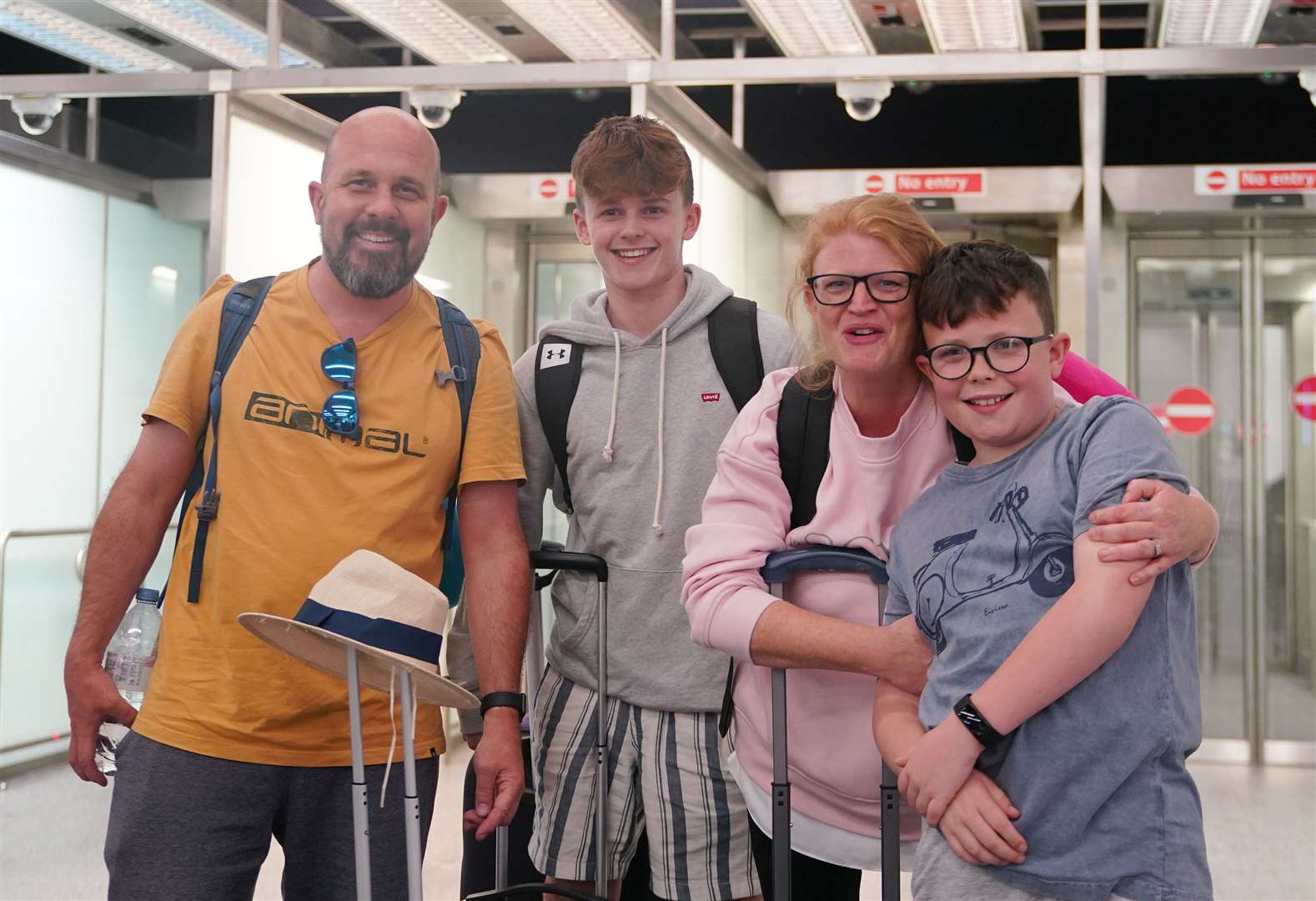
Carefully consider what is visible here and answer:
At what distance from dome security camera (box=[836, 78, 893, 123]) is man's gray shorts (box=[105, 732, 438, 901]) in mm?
3052

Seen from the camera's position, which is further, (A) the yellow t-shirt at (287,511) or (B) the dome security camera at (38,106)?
(B) the dome security camera at (38,106)

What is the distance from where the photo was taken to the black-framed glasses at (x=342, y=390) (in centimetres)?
209

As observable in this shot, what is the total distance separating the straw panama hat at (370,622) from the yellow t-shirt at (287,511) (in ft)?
0.64

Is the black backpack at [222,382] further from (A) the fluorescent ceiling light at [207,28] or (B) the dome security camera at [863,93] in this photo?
(A) the fluorescent ceiling light at [207,28]

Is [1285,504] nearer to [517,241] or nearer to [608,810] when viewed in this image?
[517,241]

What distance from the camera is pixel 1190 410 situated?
6449 millimetres

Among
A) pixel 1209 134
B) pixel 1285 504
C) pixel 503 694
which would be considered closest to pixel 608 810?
pixel 503 694

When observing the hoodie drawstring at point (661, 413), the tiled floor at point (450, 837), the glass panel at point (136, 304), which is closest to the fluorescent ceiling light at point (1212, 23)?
the tiled floor at point (450, 837)

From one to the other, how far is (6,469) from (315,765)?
457 cm

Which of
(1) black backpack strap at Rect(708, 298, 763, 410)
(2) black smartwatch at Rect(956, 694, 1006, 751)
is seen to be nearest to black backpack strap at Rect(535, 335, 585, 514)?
(1) black backpack strap at Rect(708, 298, 763, 410)

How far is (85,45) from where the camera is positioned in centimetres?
562

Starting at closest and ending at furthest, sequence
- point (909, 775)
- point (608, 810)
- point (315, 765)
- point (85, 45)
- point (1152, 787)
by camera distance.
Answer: point (1152, 787) → point (909, 775) → point (315, 765) → point (608, 810) → point (85, 45)

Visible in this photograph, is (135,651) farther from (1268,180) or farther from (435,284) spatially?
(1268,180)

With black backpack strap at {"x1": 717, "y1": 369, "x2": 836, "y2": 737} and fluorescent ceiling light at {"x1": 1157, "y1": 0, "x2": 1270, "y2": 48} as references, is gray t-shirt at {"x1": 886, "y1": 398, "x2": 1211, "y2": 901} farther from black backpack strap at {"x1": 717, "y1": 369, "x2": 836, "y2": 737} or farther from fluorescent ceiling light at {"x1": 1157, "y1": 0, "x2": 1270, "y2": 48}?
fluorescent ceiling light at {"x1": 1157, "y1": 0, "x2": 1270, "y2": 48}
